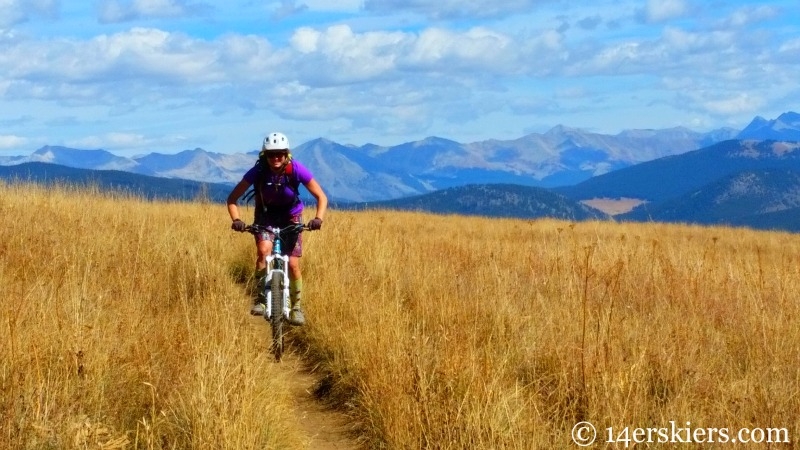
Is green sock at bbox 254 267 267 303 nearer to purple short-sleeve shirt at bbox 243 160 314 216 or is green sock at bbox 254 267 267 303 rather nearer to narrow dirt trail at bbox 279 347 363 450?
purple short-sleeve shirt at bbox 243 160 314 216

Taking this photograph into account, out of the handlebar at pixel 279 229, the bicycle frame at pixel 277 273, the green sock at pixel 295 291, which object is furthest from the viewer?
the green sock at pixel 295 291

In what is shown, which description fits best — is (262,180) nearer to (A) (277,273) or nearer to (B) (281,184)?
(B) (281,184)

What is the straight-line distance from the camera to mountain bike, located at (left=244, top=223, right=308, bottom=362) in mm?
7256

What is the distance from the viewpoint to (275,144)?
24.0ft

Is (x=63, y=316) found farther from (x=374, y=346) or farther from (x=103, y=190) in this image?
(x=103, y=190)

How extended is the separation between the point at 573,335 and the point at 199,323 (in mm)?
3311

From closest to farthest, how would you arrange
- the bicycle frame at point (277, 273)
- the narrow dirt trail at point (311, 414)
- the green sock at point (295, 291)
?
the narrow dirt trail at point (311, 414) → the bicycle frame at point (277, 273) → the green sock at point (295, 291)

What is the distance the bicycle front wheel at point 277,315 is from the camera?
7.11 metres

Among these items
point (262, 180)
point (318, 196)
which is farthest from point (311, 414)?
point (262, 180)

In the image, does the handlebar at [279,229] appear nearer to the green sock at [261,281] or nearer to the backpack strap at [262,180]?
the backpack strap at [262,180]

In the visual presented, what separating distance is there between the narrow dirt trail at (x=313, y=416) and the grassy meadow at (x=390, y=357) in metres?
0.12

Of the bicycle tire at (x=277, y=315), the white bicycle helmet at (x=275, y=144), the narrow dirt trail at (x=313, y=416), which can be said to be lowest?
the narrow dirt trail at (x=313, y=416)

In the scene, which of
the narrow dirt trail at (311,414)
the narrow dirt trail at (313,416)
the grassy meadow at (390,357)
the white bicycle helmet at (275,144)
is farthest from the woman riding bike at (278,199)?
the narrow dirt trail at (313,416)

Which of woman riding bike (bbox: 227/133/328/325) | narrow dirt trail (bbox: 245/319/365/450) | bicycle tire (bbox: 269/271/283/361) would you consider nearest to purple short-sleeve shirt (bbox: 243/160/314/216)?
woman riding bike (bbox: 227/133/328/325)
